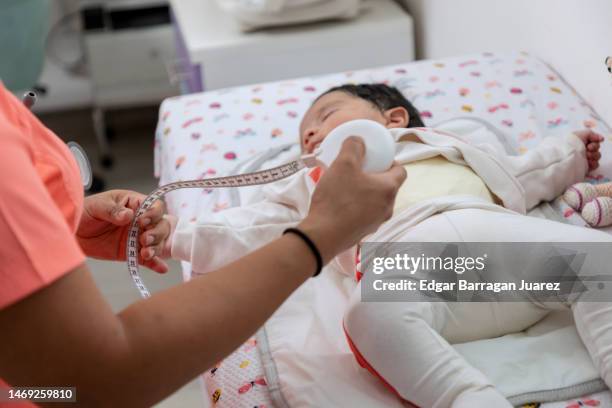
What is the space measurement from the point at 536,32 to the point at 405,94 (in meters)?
0.37

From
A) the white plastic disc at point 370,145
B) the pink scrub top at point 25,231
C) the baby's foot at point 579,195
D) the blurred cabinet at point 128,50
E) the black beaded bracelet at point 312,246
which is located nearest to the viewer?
the pink scrub top at point 25,231

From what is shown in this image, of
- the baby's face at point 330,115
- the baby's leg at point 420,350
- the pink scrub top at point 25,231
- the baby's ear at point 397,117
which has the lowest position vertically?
the baby's leg at point 420,350

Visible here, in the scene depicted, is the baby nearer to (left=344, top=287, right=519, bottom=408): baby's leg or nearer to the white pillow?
(left=344, top=287, right=519, bottom=408): baby's leg

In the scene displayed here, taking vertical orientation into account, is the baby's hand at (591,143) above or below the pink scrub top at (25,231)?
below

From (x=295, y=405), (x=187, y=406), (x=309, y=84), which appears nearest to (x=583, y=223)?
(x=295, y=405)

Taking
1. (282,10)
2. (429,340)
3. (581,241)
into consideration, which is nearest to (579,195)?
(581,241)

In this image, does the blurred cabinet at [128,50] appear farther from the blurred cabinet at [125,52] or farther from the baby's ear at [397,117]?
the baby's ear at [397,117]

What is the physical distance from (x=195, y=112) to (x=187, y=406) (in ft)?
2.33

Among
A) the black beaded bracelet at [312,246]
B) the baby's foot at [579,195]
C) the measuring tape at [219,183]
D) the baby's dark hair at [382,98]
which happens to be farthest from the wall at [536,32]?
the black beaded bracelet at [312,246]

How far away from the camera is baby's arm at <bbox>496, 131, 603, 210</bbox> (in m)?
1.41

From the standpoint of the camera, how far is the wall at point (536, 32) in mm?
1614

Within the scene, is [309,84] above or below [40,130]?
below

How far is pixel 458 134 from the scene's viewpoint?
1.57 meters

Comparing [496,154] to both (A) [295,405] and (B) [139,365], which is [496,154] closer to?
(A) [295,405]
